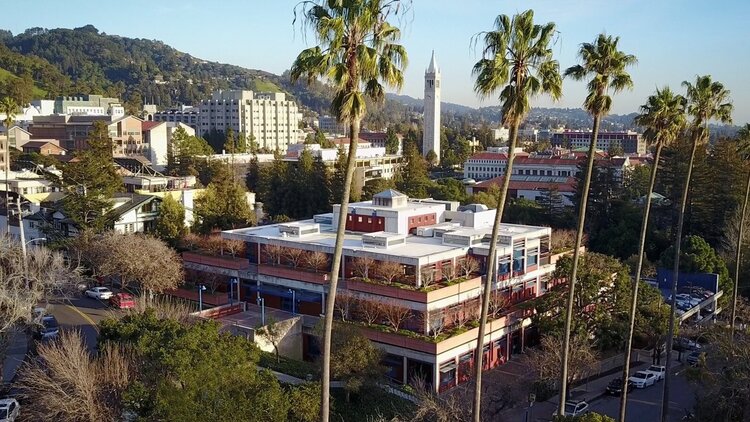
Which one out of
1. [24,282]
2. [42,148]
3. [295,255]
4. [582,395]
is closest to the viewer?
[582,395]

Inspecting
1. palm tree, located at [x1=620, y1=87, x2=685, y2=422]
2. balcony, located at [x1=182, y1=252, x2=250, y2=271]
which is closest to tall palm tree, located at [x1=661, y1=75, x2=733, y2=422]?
palm tree, located at [x1=620, y1=87, x2=685, y2=422]

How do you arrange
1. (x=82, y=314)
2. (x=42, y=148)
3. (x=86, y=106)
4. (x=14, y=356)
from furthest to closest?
(x=86, y=106), (x=42, y=148), (x=82, y=314), (x=14, y=356)

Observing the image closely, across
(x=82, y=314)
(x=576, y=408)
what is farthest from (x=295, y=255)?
(x=576, y=408)

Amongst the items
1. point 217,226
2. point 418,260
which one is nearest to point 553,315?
point 418,260

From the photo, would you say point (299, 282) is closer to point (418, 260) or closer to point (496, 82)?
point (418, 260)

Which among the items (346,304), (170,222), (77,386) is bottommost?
(346,304)

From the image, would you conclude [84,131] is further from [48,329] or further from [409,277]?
[409,277]

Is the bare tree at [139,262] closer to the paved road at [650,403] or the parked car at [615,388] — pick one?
the paved road at [650,403]
